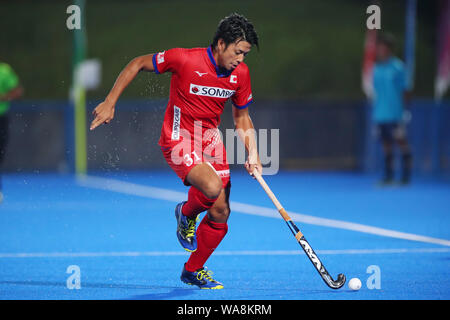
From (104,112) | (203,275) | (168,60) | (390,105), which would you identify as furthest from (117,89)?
(390,105)

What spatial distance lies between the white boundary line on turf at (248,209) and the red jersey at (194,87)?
108 inches

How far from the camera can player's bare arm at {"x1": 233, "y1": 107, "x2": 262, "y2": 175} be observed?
16.1 ft

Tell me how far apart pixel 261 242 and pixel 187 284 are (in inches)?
80.6

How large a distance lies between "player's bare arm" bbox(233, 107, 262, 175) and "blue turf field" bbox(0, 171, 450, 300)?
744 millimetres

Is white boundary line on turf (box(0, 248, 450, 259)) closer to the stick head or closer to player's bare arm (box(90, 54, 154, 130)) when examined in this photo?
the stick head

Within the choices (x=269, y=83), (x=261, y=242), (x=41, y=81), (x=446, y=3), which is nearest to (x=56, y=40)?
(x=41, y=81)

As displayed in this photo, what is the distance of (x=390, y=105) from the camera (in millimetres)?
11992

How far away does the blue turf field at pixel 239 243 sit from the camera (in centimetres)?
472

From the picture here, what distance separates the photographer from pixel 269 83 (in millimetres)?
21734

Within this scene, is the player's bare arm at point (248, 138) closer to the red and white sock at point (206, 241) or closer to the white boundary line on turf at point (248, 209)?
the red and white sock at point (206, 241)

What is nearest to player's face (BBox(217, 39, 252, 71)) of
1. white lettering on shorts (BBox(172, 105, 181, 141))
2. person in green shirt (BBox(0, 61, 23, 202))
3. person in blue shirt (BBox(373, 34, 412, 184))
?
white lettering on shorts (BBox(172, 105, 181, 141))

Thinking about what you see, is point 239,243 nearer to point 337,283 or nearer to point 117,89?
point 337,283

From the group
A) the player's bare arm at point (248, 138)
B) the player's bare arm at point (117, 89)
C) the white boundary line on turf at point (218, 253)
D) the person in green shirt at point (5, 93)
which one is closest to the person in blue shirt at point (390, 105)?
the person in green shirt at point (5, 93)

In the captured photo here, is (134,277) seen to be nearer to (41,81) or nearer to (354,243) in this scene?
(354,243)
